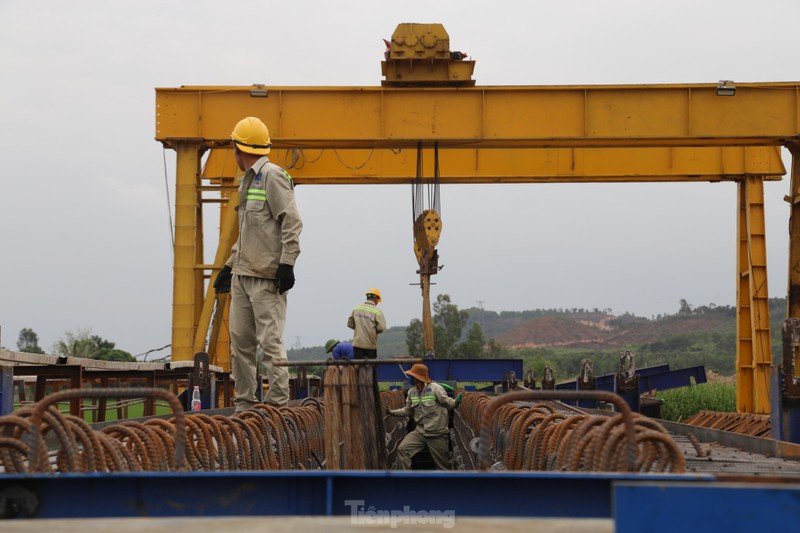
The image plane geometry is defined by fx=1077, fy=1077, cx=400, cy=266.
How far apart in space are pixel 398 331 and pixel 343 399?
476 feet

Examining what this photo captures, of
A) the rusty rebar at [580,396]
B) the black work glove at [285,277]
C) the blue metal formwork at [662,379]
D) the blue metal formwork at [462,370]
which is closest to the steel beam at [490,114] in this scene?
the blue metal formwork at [462,370]

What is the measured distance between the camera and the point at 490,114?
19000mm

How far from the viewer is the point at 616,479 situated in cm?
407

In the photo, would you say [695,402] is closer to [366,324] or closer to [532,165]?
[532,165]

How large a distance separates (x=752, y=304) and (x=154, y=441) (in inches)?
761

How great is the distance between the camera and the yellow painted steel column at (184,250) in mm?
19156

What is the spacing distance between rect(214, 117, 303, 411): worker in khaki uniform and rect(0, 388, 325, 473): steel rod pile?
59 cm

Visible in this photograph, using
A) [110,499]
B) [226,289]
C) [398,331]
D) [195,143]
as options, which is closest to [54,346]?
[195,143]

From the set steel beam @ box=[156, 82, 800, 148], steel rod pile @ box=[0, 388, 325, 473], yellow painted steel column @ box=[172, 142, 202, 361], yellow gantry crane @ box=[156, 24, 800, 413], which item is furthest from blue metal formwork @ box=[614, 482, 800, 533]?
yellow painted steel column @ box=[172, 142, 202, 361]

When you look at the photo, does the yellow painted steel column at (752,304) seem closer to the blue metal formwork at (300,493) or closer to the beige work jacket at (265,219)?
the beige work jacket at (265,219)

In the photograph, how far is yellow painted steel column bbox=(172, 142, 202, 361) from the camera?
19.2 metres

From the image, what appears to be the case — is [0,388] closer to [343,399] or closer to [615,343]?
[343,399]

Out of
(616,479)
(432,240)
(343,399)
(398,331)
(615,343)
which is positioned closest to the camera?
(616,479)

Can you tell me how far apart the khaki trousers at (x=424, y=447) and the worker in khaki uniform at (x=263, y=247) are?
2847mm
